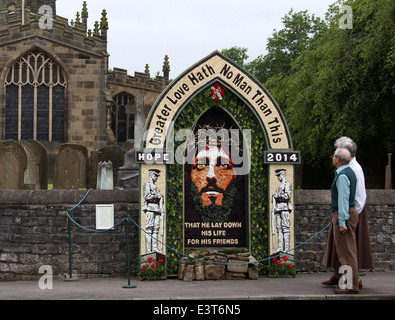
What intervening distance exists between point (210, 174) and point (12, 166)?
4520mm

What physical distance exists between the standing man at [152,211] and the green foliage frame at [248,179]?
24cm

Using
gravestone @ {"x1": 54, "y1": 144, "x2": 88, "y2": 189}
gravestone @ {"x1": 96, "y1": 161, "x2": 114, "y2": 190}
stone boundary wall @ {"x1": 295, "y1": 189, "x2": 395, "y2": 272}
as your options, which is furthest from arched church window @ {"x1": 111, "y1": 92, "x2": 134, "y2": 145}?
stone boundary wall @ {"x1": 295, "y1": 189, "x2": 395, "y2": 272}

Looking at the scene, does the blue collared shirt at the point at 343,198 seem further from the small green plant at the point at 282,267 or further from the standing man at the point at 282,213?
the small green plant at the point at 282,267

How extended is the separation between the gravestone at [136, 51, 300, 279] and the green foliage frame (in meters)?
0.02

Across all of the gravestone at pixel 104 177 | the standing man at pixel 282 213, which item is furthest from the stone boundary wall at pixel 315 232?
the gravestone at pixel 104 177

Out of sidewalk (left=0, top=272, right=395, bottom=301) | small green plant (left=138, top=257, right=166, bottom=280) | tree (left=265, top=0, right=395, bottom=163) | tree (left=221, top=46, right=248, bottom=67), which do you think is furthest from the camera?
tree (left=221, top=46, right=248, bottom=67)

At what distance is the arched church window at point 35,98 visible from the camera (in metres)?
30.5

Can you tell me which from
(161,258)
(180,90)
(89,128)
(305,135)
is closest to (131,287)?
(161,258)

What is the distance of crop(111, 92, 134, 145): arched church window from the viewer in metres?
36.8

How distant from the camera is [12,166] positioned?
13258 millimetres

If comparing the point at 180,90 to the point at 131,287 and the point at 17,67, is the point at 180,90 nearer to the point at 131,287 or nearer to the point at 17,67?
the point at 131,287

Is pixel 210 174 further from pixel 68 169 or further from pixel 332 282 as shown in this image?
pixel 68 169

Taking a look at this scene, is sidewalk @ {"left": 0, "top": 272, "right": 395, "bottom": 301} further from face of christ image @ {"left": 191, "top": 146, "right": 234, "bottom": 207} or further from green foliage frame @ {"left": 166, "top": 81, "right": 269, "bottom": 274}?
face of christ image @ {"left": 191, "top": 146, "right": 234, "bottom": 207}

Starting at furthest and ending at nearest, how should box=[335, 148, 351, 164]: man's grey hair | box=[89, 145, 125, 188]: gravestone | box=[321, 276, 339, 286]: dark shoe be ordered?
box=[89, 145, 125, 188]: gravestone, box=[321, 276, 339, 286]: dark shoe, box=[335, 148, 351, 164]: man's grey hair
